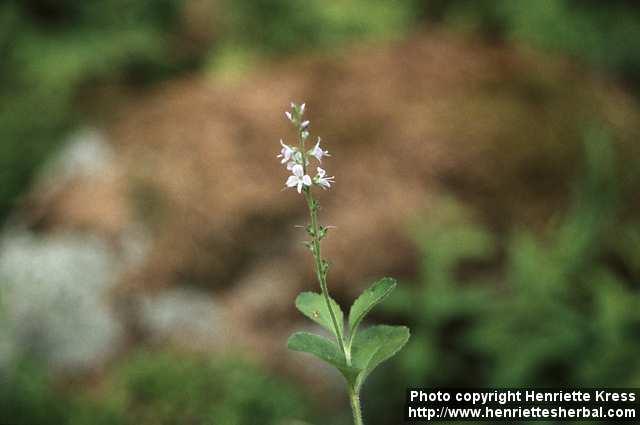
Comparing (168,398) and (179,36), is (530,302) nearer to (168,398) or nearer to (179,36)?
(168,398)

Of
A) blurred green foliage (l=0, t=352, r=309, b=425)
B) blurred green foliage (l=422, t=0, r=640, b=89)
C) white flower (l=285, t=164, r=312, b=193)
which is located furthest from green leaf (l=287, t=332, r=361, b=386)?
blurred green foliage (l=422, t=0, r=640, b=89)

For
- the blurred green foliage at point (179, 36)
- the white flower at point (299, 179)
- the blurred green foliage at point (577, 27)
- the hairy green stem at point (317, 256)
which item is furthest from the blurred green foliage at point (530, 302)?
the blurred green foliage at point (179, 36)

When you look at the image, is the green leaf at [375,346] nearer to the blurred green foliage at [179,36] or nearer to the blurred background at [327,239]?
the blurred background at [327,239]

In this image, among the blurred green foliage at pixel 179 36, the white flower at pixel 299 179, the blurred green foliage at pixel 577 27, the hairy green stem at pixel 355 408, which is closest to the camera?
the white flower at pixel 299 179

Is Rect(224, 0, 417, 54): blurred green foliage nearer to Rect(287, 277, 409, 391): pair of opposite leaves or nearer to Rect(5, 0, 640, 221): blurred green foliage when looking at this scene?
Rect(5, 0, 640, 221): blurred green foliage

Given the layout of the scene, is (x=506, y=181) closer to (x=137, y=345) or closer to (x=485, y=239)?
(x=485, y=239)

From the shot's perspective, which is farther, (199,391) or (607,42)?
(607,42)

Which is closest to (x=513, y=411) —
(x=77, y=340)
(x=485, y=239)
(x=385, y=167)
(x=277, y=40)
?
(x=485, y=239)

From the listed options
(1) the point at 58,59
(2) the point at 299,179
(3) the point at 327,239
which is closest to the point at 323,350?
(2) the point at 299,179
